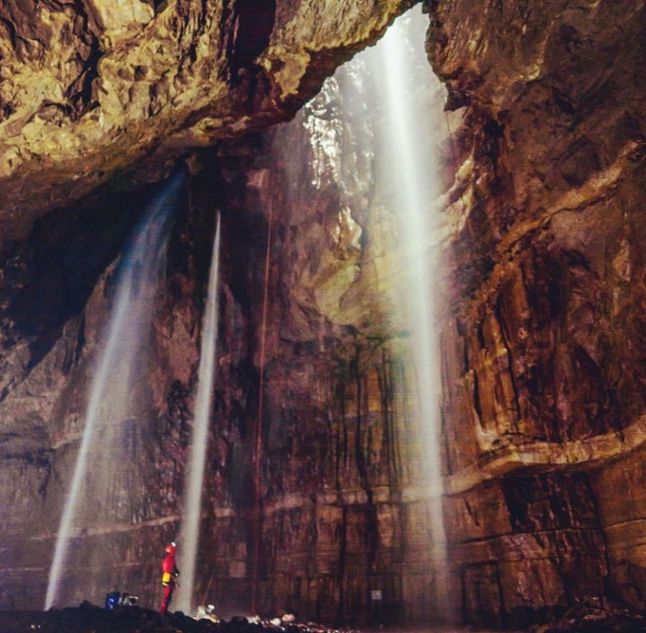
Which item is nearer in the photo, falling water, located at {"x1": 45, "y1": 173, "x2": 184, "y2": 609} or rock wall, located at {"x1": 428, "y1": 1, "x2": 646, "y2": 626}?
rock wall, located at {"x1": 428, "y1": 1, "x2": 646, "y2": 626}

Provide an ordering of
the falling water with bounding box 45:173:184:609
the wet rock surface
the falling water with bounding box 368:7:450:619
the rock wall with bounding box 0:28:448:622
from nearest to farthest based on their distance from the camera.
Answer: the wet rock surface
the falling water with bounding box 368:7:450:619
the rock wall with bounding box 0:28:448:622
the falling water with bounding box 45:173:184:609

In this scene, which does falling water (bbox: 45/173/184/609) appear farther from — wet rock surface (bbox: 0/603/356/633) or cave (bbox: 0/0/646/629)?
wet rock surface (bbox: 0/603/356/633)

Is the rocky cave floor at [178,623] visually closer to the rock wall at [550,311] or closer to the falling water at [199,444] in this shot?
the rock wall at [550,311]

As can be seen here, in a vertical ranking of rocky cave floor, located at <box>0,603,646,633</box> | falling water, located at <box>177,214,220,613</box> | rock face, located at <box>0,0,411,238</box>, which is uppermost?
rock face, located at <box>0,0,411,238</box>

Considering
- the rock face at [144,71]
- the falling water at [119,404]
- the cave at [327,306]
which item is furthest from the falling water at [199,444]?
the rock face at [144,71]

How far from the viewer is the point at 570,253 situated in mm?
11547

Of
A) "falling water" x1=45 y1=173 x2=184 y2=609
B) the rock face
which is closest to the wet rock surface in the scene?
"falling water" x1=45 y1=173 x2=184 y2=609

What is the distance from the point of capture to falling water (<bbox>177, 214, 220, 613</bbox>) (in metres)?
16.0

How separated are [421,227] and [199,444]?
9.97 meters

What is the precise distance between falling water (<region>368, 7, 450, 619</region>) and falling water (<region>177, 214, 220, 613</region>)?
6.95m

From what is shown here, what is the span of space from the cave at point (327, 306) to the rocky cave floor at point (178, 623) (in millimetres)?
421

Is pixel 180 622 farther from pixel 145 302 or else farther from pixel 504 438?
pixel 145 302

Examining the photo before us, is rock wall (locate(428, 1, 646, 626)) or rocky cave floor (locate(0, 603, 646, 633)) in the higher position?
rock wall (locate(428, 1, 646, 626))

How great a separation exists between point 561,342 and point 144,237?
16109 millimetres
